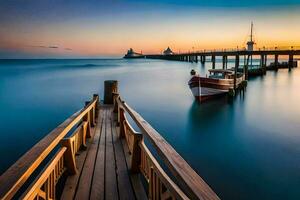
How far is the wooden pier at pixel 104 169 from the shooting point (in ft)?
7.21

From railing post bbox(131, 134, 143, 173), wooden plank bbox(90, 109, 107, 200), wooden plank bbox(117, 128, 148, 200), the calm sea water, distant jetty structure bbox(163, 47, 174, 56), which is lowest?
the calm sea water

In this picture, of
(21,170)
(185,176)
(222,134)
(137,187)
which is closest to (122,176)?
(137,187)

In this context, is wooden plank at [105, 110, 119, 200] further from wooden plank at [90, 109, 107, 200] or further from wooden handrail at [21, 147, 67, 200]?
wooden handrail at [21, 147, 67, 200]

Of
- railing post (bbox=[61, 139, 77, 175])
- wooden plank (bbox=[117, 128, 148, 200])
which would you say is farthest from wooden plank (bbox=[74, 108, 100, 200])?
wooden plank (bbox=[117, 128, 148, 200])

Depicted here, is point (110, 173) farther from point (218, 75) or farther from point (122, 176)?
point (218, 75)

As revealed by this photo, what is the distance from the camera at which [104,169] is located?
4.79m

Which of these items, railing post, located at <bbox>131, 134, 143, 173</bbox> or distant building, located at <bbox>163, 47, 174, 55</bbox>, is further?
distant building, located at <bbox>163, 47, 174, 55</bbox>

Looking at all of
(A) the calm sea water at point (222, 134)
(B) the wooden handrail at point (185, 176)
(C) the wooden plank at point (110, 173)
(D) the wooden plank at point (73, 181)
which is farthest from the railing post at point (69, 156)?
(A) the calm sea water at point (222, 134)

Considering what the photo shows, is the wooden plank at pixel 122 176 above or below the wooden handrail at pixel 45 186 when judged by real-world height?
below

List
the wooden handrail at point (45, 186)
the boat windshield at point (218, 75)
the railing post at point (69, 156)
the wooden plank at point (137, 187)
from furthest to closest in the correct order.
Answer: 1. the boat windshield at point (218, 75)
2. the railing post at point (69, 156)
3. the wooden plank at point (137, 187)
4. the wooden handrail at point (45, 186)

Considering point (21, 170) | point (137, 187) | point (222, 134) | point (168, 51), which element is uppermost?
point (168, 51)

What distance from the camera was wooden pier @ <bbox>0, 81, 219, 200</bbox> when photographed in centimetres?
220

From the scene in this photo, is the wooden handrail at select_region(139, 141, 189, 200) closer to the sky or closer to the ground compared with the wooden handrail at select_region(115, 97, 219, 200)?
closer to the ground

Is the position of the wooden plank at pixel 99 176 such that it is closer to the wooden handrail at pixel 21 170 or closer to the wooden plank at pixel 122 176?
the wooden plank at pixel 122 176
